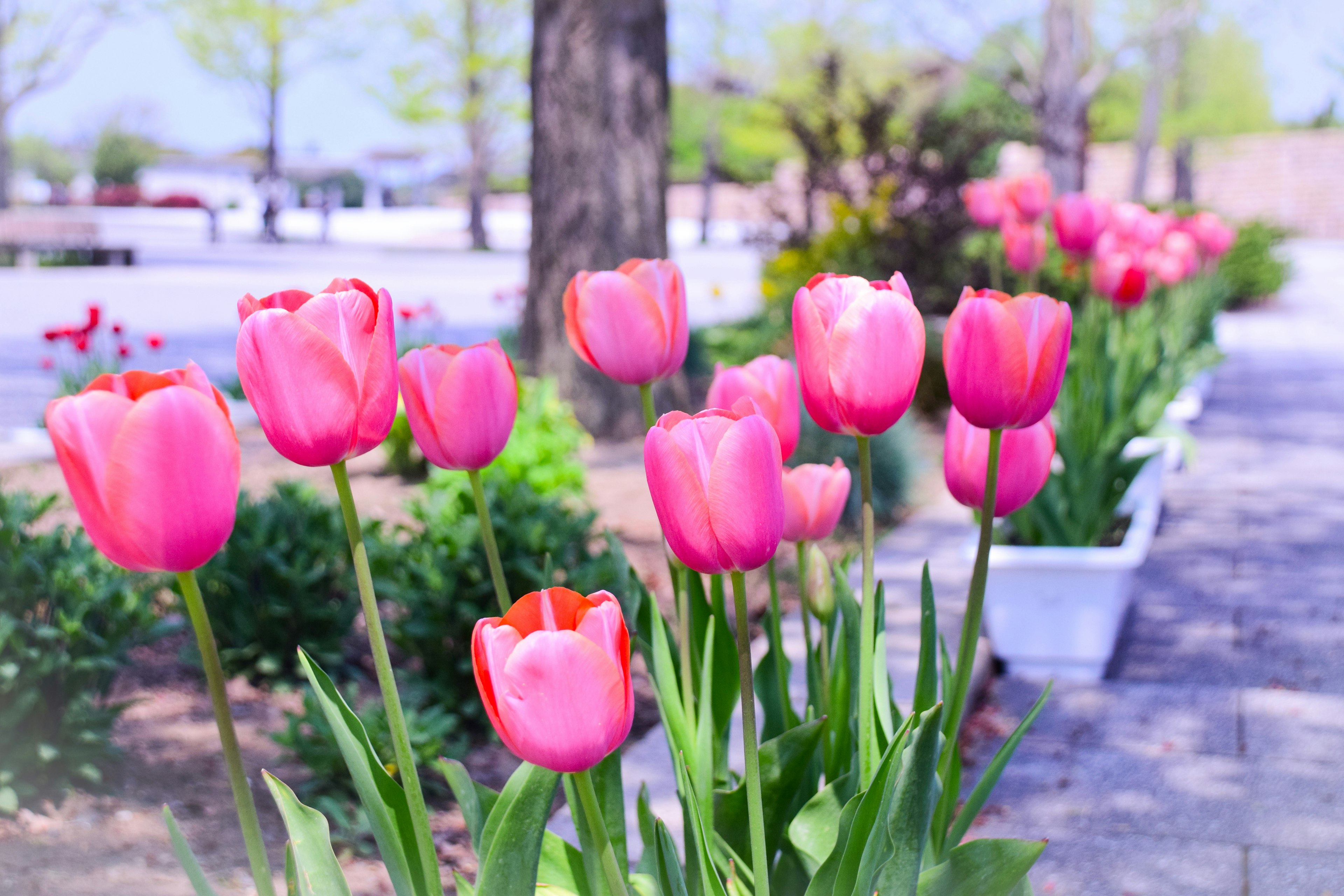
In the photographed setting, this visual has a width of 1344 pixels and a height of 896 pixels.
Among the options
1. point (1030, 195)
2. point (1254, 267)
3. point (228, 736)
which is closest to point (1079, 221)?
point (1030, 195)

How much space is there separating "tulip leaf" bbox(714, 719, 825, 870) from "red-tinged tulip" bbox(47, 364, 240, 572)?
28.8 inches

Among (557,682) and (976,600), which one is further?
(976,600)

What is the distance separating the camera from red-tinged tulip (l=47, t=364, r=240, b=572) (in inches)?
33.7

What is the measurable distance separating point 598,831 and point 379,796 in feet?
0.78

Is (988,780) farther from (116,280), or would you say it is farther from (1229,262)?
(116,280)

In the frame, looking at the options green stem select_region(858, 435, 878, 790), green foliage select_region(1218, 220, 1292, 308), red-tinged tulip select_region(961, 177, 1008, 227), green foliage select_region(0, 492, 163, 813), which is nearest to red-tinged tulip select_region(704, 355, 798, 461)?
green stem select_region(858, 435, 878, 790)

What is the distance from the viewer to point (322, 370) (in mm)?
945

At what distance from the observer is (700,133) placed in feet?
161

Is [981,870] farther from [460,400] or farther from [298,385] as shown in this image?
[298,385]

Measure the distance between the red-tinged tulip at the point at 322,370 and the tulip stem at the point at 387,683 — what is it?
0.12 feet

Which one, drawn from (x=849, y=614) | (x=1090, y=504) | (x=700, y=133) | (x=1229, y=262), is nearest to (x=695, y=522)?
(x=849, y=614)

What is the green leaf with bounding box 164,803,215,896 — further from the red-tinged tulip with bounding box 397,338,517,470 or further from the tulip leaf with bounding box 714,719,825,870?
the tulip leaf with bounding box 714,719,825,870

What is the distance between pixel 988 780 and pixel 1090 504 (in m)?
2.16

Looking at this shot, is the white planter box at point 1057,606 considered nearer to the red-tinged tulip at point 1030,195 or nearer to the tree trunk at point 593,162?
the red-tinged tulip at point 1030,195
